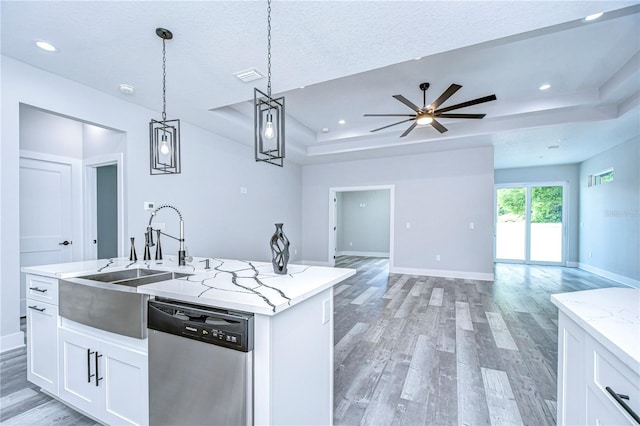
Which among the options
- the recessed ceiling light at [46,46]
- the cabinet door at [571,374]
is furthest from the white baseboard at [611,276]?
the recessed ceiling light at [46,46]

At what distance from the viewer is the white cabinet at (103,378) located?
146 cm

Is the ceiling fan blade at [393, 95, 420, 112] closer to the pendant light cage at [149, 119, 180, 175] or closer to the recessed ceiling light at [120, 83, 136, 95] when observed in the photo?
the pendant light cage at [149, 119, 180, 175]

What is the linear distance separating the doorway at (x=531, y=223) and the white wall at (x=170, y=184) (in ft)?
19.9

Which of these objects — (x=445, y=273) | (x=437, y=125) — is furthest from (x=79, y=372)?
(x=445, y=273)

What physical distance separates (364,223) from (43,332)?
8.32 metres

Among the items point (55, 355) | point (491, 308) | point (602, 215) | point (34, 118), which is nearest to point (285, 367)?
point (55, 355)

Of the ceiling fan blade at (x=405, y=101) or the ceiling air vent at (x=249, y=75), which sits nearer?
the ceiling air vent at (x=249, y=75)

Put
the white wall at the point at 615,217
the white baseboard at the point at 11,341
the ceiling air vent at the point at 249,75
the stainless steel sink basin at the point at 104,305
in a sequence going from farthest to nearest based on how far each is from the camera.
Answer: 1. the white wall at the point at 615,217
2. the ceiling air vent at the point at 249,75
3. the white baseboard at the point at 11,341
4. the stainless steel sink basin at the point at 104,305

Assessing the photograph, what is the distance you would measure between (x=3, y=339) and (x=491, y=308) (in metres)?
5.46

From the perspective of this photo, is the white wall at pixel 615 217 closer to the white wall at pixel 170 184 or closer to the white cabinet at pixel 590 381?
the white cabinet at pixel 590 381

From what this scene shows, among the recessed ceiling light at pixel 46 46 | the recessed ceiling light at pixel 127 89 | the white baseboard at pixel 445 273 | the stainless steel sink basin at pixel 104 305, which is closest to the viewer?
the stainless steel sink basin at pixel 104 305

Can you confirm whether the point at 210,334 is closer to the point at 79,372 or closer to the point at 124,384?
the point at 124,384

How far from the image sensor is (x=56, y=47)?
2418mm

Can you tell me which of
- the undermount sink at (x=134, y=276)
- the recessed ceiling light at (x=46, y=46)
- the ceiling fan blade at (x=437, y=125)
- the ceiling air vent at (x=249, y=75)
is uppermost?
the recessed ceiling light at (x=46, y=46)
